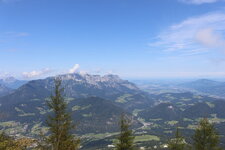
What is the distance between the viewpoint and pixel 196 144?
5431cm

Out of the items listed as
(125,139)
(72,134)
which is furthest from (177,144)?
(72,134)

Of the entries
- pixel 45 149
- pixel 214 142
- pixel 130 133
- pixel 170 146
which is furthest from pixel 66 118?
pixel 214 142

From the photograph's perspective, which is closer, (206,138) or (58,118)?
(58,118)

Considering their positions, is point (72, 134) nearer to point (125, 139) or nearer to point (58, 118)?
point (58, 118)

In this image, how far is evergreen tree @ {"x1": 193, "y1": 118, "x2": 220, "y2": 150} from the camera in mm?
53037

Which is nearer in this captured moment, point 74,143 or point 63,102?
point 74,143

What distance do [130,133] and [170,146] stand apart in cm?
1233

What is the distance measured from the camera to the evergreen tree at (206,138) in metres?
53.0

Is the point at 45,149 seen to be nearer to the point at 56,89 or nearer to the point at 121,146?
the point at 56,89

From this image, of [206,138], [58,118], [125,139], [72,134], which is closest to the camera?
[58,118]

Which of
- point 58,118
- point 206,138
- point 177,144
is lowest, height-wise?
point 177,144

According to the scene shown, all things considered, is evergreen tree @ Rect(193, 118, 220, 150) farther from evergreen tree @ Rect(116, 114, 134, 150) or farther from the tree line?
evergreen tree @ Rect(116, 114, 134, 150)

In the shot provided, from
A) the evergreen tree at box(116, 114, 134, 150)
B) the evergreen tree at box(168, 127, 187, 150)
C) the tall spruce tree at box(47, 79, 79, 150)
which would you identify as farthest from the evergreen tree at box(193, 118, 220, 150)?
the tall spruce tree at box(47, 79, 79, 150)

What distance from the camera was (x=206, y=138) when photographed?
53.9m
